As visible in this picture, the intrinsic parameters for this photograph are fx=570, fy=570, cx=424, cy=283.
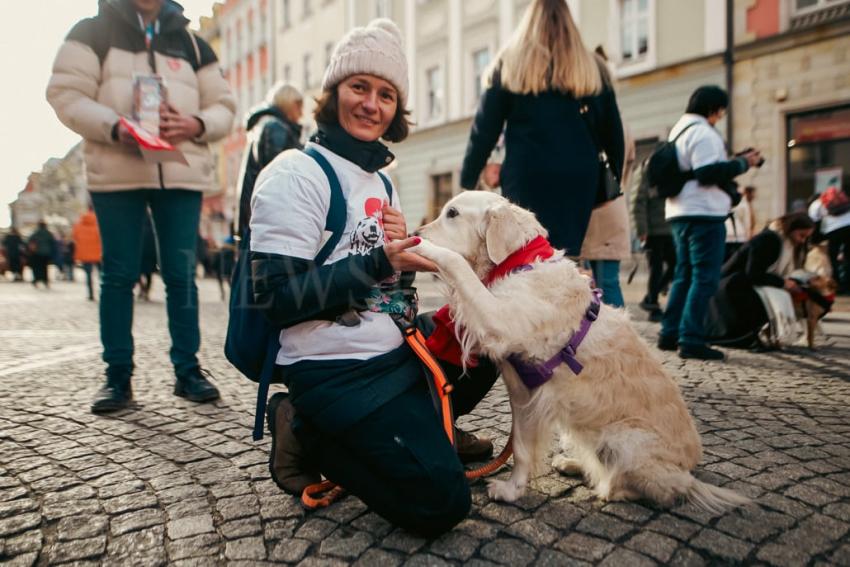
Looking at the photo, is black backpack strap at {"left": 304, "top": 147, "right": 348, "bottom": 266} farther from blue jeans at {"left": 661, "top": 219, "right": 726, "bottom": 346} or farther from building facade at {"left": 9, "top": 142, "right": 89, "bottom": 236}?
building facade at {"left": 9, "top": 142, "right": 89, "bottom": 236}

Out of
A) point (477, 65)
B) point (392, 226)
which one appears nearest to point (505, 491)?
point (392, 226)

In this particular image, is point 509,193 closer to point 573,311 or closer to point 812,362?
point 573,311

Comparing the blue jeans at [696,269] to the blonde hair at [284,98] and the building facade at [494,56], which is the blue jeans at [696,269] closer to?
the blonde hair at [284,98]

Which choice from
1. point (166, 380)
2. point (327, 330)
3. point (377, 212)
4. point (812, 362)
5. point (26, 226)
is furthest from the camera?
point (26, 226)

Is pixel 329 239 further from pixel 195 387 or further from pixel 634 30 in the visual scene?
pixel 634 30

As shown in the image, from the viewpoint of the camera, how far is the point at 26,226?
46.3 m

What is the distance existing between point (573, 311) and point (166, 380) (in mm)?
3349

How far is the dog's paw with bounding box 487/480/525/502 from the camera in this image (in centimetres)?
220

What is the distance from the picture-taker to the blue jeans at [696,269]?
4625mm

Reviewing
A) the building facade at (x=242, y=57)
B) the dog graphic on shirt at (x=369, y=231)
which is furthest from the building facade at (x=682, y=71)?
the building facade at (x=242, y=57)

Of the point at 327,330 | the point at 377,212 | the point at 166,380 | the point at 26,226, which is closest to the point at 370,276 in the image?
the point at 327,330

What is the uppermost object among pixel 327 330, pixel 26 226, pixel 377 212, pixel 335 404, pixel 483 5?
pixel 483 5

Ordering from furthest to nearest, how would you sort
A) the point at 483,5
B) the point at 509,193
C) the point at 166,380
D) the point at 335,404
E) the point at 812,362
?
the point at 483,5
the point at 812,362
the point at 166,380
the point at 509,193
the point at 335,404

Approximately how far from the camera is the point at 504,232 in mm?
2336
